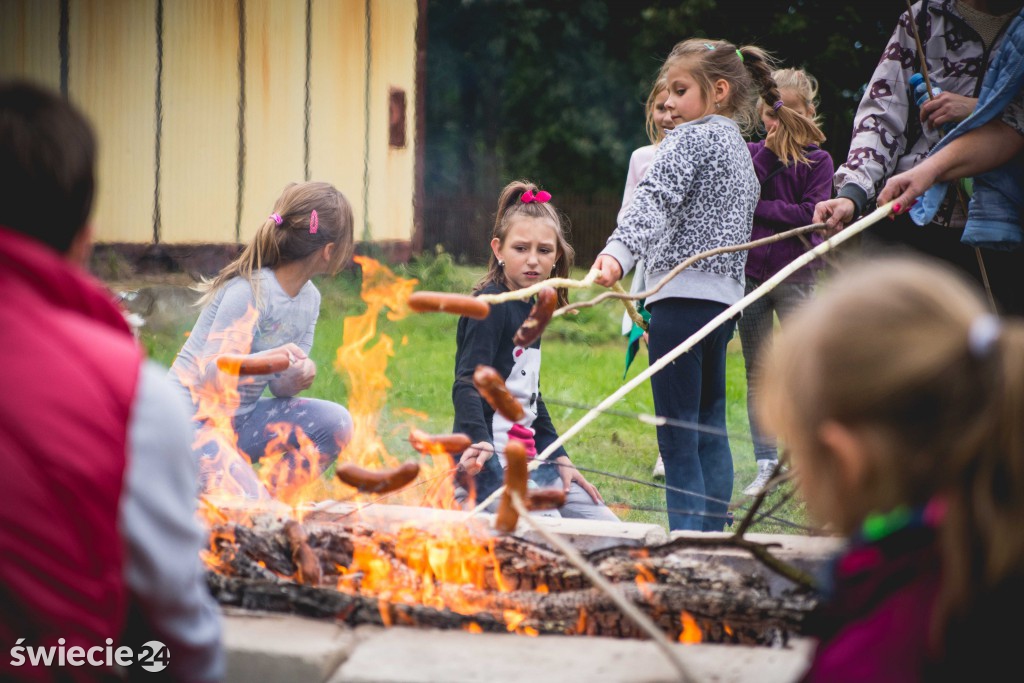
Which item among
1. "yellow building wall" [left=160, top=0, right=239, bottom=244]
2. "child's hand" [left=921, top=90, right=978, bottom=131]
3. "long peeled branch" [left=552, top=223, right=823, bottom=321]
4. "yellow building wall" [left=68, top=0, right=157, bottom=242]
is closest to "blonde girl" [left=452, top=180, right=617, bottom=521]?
"long peeled branch" [left=552, top=223, right=823, bottom=321]

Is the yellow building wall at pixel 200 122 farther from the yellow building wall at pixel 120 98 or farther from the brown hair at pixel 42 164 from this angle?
the brown hair at pixel 42 164

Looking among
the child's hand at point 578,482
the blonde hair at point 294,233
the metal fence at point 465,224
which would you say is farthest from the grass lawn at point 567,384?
the metal fence at point 465,224

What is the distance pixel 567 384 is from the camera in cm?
729

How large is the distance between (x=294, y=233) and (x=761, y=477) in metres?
2.37

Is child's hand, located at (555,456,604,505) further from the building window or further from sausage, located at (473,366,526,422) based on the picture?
the building window

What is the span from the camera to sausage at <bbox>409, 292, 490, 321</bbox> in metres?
2.16

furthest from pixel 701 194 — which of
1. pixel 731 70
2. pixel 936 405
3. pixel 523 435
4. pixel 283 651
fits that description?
pixel 936 405

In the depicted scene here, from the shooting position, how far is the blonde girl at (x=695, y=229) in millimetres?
3525

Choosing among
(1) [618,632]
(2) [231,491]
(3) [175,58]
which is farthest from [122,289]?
(1) [618,632]

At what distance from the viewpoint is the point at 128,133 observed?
742cm

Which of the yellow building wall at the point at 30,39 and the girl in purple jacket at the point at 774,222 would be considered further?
the yellow building wall at the point at 30,39

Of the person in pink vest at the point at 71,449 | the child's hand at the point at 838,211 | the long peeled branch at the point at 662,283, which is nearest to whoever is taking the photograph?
the person in pink vest at the point at 71,449

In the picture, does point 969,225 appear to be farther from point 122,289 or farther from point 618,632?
point 122,289

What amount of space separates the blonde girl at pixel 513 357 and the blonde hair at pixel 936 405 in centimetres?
214
